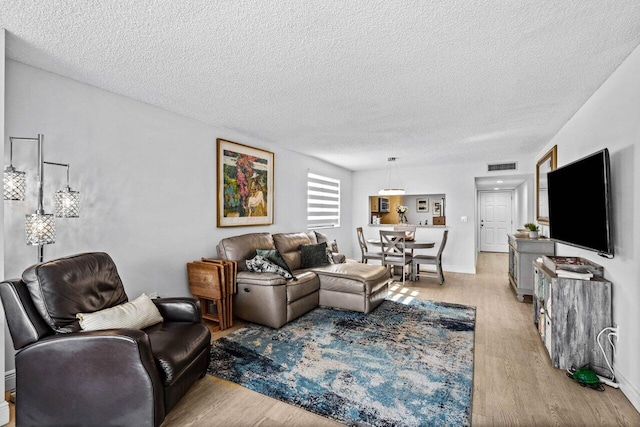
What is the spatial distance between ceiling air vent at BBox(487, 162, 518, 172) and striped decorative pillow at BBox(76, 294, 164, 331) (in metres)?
6.43

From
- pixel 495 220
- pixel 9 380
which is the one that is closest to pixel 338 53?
pixel 9 380

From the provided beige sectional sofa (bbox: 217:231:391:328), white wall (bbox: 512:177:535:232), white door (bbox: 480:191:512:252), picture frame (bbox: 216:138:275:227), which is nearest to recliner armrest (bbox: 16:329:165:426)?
beige sectional sofa (bbox: 217:231:391:328)

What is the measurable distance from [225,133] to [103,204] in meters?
1.78

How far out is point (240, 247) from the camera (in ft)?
12.9

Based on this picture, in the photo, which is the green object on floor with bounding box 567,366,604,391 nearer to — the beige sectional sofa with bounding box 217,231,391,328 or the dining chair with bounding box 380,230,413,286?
the beige sectional sofa with bounding box 217,231,391,328

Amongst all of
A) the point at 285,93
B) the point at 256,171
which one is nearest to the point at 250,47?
the point at 285,93

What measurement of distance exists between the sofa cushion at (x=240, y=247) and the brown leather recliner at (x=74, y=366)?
189cm

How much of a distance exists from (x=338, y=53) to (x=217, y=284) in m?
2.52

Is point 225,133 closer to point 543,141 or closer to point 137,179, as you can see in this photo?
point 137,179

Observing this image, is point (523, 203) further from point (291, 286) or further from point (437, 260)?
point (291, 286)

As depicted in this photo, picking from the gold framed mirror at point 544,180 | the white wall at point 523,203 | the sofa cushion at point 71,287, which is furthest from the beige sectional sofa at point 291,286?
the white wall at point 523,203

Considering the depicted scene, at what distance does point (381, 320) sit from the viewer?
371 centimetres

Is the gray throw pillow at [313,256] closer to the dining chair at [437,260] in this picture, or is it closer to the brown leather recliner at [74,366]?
the dining chair at [437,260]

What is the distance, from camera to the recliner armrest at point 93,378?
5.64 ft
